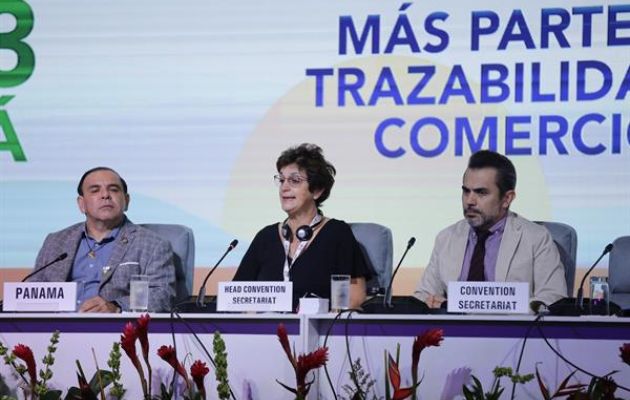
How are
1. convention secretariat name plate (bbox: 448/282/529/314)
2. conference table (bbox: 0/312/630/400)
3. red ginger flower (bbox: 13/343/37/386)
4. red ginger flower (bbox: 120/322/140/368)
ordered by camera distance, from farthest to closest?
convention secretariat name plate (bbox: 448/282/529/314) → conference table (bbox: 0/312/630/400) → red ginger flower (bbox: 13/343/37/386) → red ginger flower (bbox: 120/322/140/368)

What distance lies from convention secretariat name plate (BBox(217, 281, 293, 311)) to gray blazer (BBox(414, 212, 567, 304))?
1.05 meters

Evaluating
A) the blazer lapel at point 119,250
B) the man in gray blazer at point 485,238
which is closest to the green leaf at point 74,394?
the blazer lapel at point 119,250

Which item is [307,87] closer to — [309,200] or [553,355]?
[309,200]

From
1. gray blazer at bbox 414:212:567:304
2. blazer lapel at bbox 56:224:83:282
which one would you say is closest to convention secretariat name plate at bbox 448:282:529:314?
gray blazer at bbox 414:212:567:304

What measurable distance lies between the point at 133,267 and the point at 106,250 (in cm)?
Result: 24

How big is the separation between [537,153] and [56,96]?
6.54ft

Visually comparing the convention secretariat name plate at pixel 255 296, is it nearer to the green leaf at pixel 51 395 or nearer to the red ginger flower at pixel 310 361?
the green leaf at pixel 51 395

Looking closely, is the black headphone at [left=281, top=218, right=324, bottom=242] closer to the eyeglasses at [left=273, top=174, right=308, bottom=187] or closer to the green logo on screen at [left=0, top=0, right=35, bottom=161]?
the eyeglasses at [left=273, top=174, right=308, bottom=187]

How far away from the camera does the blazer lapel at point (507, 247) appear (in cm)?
415

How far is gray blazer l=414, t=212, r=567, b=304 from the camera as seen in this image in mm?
3998

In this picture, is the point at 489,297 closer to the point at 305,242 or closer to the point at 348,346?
the point at 348,346

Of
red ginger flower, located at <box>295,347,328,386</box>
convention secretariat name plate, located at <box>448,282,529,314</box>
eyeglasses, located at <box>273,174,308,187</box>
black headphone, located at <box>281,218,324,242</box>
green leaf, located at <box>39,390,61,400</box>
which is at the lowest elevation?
green leaf, located at <box>39,390,61,400</box>

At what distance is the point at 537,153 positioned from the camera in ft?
14.6

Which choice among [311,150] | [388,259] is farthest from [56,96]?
[388,259]
